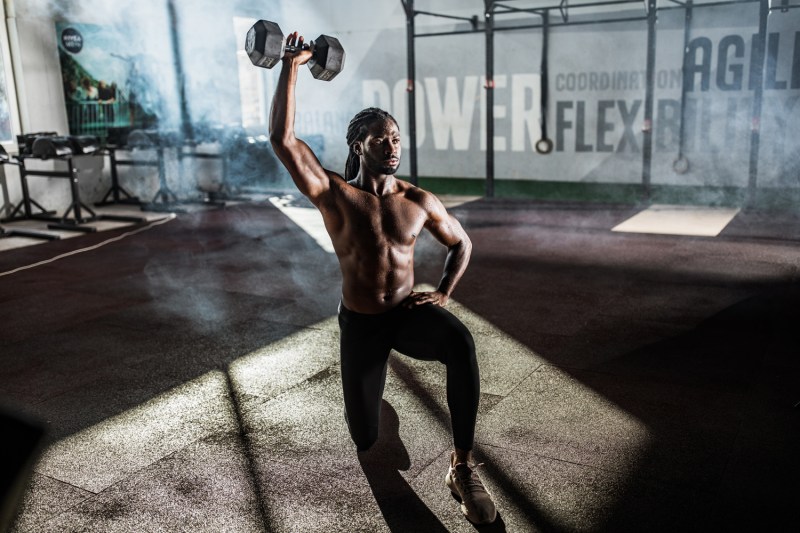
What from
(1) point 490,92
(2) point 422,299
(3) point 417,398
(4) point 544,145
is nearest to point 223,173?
(1) point 490,92

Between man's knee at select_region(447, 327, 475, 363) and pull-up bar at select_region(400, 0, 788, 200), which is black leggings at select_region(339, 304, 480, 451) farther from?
pull-up bar at select_region(400, 0, 788, 200)

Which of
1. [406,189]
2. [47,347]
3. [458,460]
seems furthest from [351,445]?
[47,347]

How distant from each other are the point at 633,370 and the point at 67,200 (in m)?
8.22

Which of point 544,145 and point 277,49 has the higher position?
point 277,49

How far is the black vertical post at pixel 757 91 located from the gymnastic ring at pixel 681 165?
2.63ft

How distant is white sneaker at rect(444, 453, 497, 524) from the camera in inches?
91.4

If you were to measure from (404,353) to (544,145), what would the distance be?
8.03m

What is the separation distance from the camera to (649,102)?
846cm

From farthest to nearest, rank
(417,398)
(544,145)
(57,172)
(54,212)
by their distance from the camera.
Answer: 1. (544,145)
2. (54,212)
3. (57,172)
4. (417,398)

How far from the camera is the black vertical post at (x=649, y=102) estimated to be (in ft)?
27.2

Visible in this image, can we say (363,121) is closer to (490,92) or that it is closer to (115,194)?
(490,92)

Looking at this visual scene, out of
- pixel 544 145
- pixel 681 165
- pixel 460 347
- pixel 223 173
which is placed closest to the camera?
pixel 460 347

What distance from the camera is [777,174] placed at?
8680 millimetres

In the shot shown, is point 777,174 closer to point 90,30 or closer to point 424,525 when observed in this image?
point 424,525
